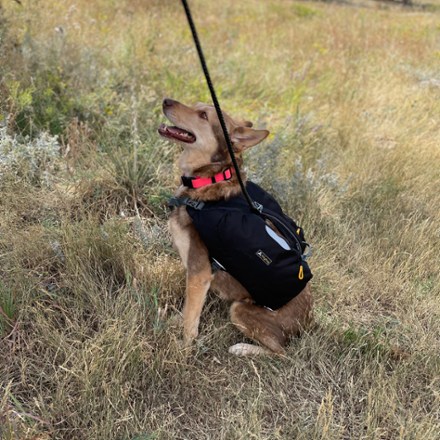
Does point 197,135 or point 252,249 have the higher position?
point 197,135

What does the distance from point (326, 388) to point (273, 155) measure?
2.49 meters

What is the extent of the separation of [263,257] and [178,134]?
3.46 feet

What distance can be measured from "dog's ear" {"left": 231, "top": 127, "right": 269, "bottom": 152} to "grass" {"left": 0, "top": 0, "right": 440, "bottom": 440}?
100 cm

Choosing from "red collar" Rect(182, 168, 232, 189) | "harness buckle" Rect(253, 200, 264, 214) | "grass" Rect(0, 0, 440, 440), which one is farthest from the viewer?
"red collar" Rect(182, 168, 232, 189)

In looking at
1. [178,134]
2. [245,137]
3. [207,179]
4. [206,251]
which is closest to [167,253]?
[206,251]

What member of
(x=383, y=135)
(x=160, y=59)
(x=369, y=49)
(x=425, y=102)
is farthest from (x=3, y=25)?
(x=369, y=49)

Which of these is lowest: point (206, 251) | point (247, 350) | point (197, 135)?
point (247, 350)

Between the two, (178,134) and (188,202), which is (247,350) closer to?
(188,202)

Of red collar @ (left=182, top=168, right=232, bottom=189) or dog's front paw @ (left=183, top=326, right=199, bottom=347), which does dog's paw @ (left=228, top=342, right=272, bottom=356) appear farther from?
red collar @ (left=182, top=168, right=232, bottom=189)

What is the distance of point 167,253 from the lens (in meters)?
3.41

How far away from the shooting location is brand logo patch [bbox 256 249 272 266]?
8.50 feet

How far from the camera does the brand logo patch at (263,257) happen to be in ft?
8.50

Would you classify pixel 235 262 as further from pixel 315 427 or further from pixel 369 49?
pixel 369 49

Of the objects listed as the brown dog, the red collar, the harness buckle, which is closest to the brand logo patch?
the harness buckle
